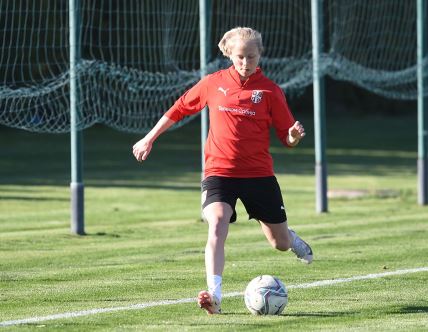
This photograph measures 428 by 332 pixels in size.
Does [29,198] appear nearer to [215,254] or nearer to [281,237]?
[281,237]

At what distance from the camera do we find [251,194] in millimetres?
9836

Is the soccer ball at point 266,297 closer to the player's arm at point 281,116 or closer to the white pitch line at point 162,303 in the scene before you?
the white pitch line at point 162,303

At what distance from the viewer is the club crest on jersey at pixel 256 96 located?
9.81 m

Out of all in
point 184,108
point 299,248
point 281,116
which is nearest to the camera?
point 281,116

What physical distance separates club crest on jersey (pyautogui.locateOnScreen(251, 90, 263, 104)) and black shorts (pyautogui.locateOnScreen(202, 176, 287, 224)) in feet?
1.97

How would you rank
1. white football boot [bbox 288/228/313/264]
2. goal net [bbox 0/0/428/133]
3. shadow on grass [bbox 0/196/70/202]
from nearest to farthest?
1. white football boot [bbox 288/228/313/264]
2. goal net [bbox 0/0/428/133]
3. shadow on grass [bbox 0/196/70/202]

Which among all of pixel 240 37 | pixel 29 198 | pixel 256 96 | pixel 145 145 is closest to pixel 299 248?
pixel 256 96

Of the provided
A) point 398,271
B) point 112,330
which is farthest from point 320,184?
point 112,330

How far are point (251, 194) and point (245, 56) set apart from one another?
3.51 feet

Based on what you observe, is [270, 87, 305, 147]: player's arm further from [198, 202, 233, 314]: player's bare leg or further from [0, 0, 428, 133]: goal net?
[0, 0, 428, 133]: goal net

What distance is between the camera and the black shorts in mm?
9742

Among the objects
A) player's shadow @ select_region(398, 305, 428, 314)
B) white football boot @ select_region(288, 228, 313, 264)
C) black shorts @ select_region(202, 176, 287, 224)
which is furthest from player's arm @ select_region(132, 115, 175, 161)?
player's shadow @ select_region(398, 305, 428, 314)

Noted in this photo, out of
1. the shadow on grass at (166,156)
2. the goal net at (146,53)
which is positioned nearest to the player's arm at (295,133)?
the goal net at (146,53)

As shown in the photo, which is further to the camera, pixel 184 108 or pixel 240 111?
pixel 184 108
